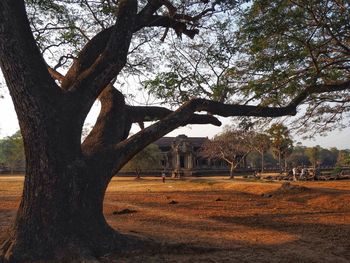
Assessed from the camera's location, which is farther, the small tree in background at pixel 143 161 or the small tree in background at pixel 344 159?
the small tree in background at pixel 143 161

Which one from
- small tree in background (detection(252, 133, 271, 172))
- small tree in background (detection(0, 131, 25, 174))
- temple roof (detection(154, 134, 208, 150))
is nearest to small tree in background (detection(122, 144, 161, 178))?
temple roof (detection(154, 134, 208, 150))

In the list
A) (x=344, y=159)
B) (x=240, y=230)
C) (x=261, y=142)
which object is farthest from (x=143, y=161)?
(x=240, y=230)

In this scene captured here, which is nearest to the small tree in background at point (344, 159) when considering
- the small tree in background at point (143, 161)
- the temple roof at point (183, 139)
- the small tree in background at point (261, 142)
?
the small tree in background at point (261, 142)

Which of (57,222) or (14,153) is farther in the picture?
(14,153)

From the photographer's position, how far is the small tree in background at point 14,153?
187 ft

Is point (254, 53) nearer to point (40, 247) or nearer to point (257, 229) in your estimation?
point (257, 229)

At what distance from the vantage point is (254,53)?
39.1 feet

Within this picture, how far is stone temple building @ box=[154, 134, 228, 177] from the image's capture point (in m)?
55.6

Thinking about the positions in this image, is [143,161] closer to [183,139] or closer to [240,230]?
[183,139]

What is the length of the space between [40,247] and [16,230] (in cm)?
57

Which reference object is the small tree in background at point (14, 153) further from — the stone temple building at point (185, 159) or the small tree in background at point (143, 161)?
the stone temple building at point (185, 159)

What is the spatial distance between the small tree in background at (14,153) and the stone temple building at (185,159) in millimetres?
18973

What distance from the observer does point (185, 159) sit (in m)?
56.9

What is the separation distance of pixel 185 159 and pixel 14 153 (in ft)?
78.6
